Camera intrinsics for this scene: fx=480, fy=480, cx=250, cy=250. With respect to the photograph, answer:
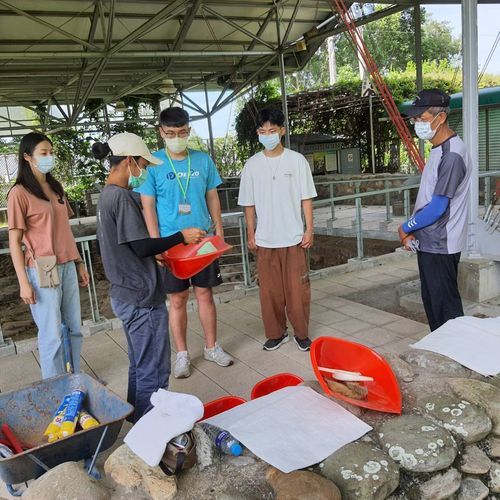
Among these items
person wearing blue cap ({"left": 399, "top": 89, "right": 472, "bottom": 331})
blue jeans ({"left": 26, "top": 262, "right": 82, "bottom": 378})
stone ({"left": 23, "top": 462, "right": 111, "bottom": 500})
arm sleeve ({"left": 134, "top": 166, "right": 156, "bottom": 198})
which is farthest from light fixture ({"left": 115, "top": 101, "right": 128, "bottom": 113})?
stone ({"left": 23, "top": 462, "right": 111, "bottom": 500})

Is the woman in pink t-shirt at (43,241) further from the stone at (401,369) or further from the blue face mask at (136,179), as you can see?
the stone at (401,369)

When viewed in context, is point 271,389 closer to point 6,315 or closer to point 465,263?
point 465,263

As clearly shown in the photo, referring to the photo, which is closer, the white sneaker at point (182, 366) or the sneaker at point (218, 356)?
the white sneaker at point (182, 366)

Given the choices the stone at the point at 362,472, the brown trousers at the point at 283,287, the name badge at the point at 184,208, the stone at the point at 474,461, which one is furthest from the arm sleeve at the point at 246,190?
the stone at the point at 474,461

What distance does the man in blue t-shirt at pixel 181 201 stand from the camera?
2900 mm

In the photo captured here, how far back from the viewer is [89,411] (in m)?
2.21

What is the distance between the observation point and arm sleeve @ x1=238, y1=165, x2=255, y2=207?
338 cm

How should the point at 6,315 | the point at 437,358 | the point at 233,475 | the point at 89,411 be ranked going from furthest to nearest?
the point at 6,315 → the point at 437,358 → the point at 89,411 → the point at 233,475

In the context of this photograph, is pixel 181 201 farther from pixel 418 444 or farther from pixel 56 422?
pixel 418 444


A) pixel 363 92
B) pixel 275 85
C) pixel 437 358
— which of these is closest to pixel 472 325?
pixel 437 358

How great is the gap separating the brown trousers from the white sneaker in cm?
64

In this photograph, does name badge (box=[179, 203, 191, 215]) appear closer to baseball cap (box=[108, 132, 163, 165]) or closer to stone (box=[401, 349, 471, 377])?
baseball cap (box=[108, 132, 163, 165])

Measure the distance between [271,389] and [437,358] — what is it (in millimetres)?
887

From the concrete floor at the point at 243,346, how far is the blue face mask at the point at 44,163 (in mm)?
1413
